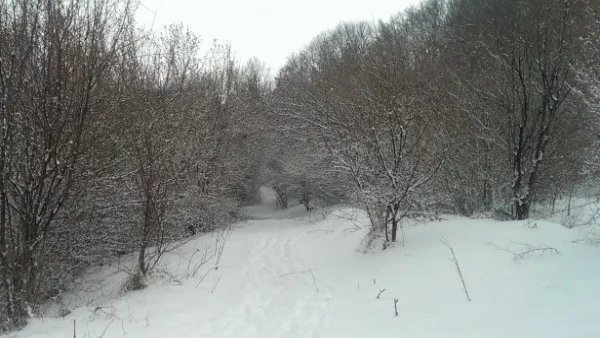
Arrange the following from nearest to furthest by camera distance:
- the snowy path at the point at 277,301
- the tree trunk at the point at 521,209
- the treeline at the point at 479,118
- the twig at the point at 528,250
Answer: the snowy path at the point at 277,301 < the twig at the point at 528,250 < the treeline at the point at 479,118 < the tree trunk at the point at 521,209

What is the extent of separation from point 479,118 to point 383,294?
331 inches

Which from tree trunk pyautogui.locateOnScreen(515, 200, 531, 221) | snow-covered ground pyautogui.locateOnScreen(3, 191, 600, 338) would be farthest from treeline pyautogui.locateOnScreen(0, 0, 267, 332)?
tree trunk pyautogui.locateOnScreen(515, 200, 531, 221)

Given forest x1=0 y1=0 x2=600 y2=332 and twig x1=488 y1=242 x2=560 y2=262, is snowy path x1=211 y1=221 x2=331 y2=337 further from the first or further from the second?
twig x1=488 y1=242 x2=560 y2=262

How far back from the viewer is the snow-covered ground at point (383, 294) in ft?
16.1

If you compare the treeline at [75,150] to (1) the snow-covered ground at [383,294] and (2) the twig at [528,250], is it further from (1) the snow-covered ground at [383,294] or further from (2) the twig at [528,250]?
(2) the twig at [528,250]

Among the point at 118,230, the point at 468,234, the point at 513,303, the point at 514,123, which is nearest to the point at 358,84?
the point at 514,123

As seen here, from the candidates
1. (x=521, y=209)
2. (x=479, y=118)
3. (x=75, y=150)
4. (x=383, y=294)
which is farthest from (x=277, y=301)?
(x=479, y=118)

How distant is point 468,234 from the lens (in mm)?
8062

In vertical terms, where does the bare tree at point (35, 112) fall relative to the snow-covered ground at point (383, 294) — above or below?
above

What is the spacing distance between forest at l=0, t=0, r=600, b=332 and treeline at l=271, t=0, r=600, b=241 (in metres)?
0.05

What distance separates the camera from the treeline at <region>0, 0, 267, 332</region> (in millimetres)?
6062

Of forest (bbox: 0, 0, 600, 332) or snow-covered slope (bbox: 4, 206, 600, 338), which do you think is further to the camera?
forest (bbox: 0, 0, 600, 332)

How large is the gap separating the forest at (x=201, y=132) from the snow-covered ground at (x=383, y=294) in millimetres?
815

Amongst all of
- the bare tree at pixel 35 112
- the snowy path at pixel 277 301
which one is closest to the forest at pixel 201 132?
the bare tree at pixel 35 112
